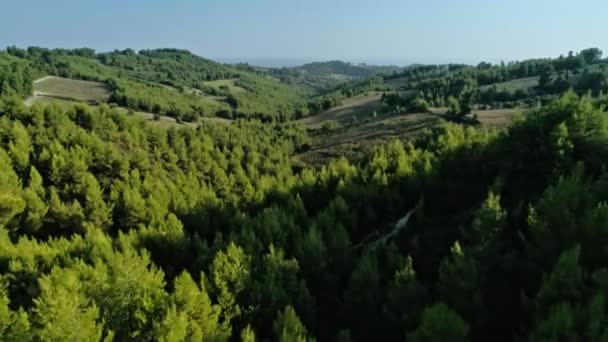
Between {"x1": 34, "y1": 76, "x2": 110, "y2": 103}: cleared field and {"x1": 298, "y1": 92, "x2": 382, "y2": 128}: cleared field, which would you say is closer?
{"x1": 298, "y1": 92, "x2": 382, "y2": 128}: cleared field

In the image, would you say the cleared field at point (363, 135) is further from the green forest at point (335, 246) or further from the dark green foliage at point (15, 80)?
the dark green foliage at point (15, 80)

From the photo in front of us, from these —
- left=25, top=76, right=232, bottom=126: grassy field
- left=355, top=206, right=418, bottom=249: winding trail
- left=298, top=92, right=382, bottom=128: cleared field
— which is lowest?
left=355, top=206, right=418, bottom=249: winding trail

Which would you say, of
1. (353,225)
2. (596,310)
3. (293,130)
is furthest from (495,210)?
(293,130)

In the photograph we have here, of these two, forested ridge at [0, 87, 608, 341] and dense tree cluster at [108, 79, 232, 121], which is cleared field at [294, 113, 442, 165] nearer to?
forested ridge at [0, 87, 608, 341]

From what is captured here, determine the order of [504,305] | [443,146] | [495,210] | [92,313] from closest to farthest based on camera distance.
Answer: [92,313], [504,305], [495,210], [443,146]

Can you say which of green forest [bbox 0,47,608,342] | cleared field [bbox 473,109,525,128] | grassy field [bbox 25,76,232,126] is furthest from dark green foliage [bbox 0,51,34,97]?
cleared field [bbox 473,109,525,128]

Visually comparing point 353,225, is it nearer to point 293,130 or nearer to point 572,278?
point 572,278

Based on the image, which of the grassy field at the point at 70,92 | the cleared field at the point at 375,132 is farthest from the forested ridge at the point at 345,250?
the grassy field at the point at 70,92
